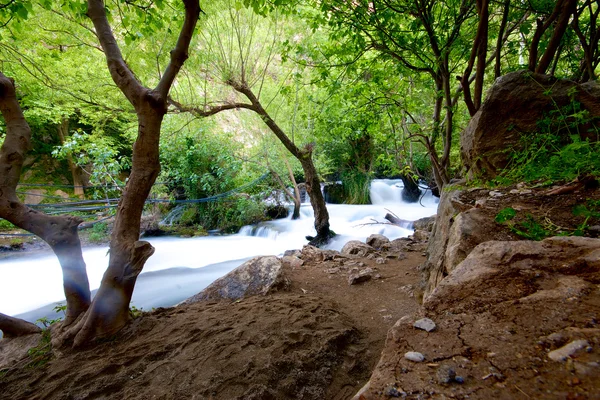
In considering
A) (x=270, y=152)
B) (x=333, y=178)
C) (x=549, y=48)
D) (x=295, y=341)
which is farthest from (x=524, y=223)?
(x=333, y=178)

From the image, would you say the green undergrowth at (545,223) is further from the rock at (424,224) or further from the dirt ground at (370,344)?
the rock at (424,224)

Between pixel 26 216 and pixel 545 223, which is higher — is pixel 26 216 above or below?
above

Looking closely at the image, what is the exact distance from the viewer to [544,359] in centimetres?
64

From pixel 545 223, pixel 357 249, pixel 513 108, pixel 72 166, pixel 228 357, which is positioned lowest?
pixel 357 249

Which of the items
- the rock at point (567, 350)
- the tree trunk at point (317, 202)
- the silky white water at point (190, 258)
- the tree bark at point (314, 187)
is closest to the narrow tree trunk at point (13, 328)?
the silky white water at point (190, 258)

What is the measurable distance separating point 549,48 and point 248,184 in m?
7.87

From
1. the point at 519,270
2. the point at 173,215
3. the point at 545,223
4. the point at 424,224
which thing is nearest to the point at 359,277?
the point at 545,223

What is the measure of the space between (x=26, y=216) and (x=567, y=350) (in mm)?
3210

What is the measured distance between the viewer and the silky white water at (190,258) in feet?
16.1

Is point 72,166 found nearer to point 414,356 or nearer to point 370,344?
point 370,344

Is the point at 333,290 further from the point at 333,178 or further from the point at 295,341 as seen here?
the point at 333,178

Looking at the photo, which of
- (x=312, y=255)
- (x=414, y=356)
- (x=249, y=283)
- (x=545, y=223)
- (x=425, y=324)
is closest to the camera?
(x=414, y=356)

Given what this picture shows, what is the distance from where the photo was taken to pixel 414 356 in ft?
2.45

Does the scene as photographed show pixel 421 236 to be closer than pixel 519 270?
No
